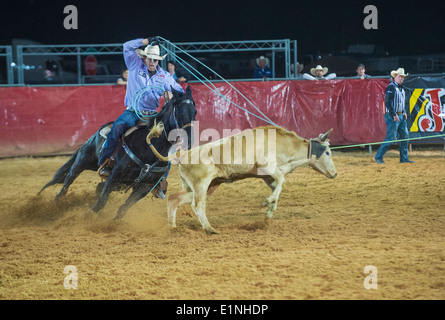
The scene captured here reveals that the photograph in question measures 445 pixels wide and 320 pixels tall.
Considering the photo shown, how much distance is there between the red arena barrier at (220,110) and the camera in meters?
14.0

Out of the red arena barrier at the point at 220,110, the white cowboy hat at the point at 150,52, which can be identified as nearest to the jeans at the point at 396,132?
the red arena barrier at the point at 220,110

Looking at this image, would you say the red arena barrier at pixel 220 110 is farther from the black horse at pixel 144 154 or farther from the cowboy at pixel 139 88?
the black horse at pixel 144 154

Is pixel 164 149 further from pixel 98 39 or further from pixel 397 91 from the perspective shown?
pixel 98 39

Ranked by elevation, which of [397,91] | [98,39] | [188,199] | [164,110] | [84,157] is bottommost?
[188,199]

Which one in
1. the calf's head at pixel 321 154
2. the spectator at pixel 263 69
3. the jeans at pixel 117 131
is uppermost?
the spectator at pixel 263 69

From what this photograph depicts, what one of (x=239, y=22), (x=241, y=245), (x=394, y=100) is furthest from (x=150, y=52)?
(x=239, y=22)

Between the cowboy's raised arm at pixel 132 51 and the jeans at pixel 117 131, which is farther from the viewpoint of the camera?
the jeans at pixel 117 131

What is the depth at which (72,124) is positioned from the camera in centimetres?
1420

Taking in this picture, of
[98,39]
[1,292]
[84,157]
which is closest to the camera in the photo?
[1,292]

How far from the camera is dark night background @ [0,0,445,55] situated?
22812mm

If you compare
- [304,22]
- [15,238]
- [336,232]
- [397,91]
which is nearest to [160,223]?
[15,238]

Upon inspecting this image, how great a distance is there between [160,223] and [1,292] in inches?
108

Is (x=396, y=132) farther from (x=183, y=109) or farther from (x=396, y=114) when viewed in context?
(x=183, y=109)

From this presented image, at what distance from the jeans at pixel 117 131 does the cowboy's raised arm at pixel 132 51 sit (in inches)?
26.7
